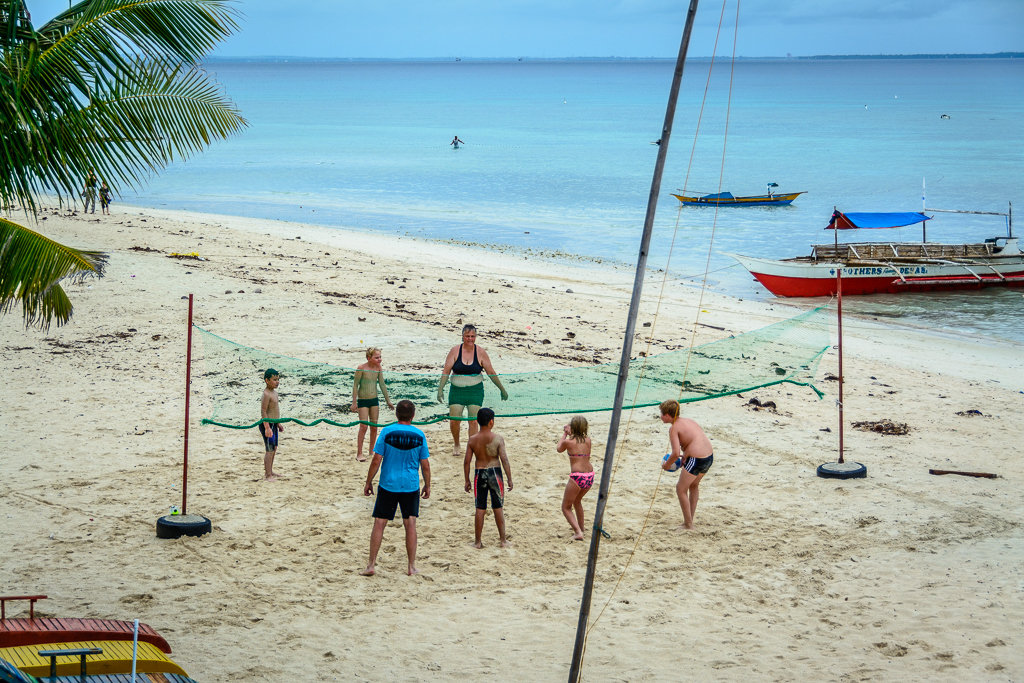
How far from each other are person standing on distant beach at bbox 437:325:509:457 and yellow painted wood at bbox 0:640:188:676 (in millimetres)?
3693

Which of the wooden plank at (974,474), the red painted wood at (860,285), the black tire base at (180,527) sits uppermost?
the red painted wood at (860,285)

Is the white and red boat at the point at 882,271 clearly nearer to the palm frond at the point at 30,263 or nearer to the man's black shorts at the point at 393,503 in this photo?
the man's black shorts at the point at 393,503

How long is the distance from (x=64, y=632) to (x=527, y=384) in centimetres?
505

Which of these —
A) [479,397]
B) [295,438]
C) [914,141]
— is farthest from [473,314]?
[914,141]

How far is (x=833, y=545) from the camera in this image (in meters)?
6.99

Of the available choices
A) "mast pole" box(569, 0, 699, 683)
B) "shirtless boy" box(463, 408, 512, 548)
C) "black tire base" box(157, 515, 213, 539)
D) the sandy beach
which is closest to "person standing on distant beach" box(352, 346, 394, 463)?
the sandy beach

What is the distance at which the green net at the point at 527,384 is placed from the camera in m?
8.13

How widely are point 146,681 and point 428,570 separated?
253 cm

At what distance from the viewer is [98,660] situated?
14.1 feet

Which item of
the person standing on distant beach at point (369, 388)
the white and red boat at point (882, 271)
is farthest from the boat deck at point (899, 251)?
the person standing on distant beach at point (369, 388)

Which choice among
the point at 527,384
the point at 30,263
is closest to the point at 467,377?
the point at 527,384

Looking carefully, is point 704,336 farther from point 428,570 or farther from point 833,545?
point 428,570

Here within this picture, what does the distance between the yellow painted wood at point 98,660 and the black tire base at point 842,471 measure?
6.10 metres

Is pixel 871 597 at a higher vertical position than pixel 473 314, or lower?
lower
